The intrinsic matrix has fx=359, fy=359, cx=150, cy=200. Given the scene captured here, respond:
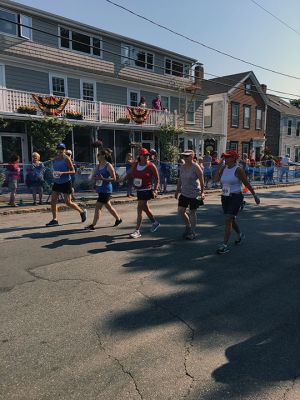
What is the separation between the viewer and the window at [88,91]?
1981 cm

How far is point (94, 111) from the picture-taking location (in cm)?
1906

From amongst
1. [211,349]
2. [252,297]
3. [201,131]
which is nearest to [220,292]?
[252,297]

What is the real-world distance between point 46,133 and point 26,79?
10.5ft

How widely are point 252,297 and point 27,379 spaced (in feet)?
8.85

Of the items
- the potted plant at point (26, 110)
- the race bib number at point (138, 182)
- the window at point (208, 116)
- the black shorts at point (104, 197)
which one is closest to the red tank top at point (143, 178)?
the race bib number at point (138, 182)

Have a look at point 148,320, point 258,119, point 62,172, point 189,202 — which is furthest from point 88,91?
point 258,119

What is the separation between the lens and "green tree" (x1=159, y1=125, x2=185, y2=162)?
73.5 feet

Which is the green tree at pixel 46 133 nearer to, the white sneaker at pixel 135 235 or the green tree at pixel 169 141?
the green tree at pixel 169 141

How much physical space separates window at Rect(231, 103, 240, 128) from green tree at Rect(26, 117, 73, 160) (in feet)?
59.9

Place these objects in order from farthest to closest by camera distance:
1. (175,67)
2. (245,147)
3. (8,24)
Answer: (245,147) < (175,67) < (8,24)

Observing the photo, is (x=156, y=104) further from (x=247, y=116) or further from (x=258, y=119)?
(x=258, y=119)

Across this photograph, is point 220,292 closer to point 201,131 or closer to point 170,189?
point 170,189

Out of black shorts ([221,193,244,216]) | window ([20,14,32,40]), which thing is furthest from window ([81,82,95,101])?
black shorts ([221,193,244,216])

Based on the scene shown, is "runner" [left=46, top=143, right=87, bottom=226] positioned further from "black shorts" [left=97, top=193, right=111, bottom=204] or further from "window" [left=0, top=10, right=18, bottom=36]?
"window" [left=0, top=10, right=18, bottom=36]
